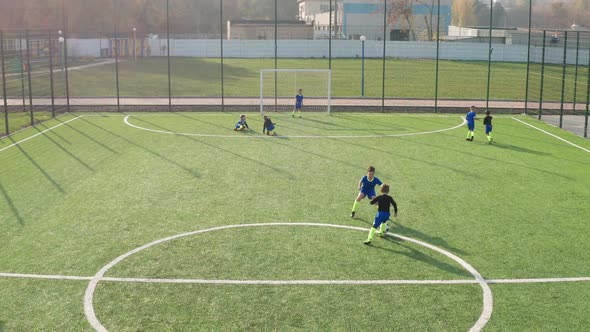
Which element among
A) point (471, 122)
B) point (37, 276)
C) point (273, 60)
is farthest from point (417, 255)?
point (273, 60)

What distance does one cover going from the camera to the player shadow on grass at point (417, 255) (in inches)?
524

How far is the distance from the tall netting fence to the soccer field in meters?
10.4

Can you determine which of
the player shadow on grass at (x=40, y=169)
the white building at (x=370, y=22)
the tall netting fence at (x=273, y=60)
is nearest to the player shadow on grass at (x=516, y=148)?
the tall netting fence at (x=273, y=60)

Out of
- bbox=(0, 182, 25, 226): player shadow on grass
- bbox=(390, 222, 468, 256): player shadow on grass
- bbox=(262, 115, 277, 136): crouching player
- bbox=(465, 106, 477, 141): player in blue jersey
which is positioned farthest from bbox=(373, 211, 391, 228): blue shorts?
bbox=(262, 115, 277, 136): crouching player

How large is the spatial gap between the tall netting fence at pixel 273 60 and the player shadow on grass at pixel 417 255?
19.5 meters

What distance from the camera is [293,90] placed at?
161ft

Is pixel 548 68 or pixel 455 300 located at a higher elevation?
pixel 548 68

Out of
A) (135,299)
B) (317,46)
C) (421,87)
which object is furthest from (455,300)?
(317,46)

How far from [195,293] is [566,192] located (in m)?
13.1

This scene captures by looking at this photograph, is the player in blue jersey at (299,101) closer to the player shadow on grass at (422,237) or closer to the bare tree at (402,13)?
the player shadow on grass at (422,237)

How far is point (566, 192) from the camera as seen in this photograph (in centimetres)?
1984

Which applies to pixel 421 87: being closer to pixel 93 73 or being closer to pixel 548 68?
pixel 548 68

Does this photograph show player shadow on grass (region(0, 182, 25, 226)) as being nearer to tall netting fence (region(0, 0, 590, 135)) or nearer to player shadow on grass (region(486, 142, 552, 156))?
tall netting fence (region(0, 0, 590, 135))

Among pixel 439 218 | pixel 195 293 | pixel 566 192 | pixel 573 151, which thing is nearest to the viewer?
pixel 195 293
